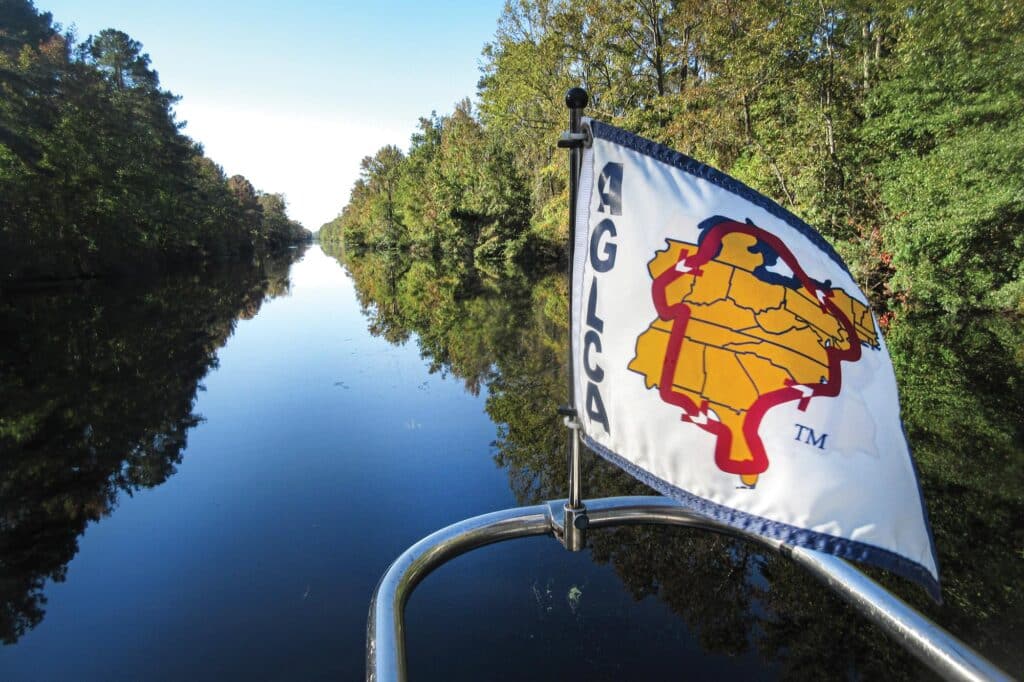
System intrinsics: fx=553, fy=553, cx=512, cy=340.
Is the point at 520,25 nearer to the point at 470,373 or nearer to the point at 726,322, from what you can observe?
the point at 470,373

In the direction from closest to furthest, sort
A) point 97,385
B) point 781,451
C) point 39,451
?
1. point 781,451
2. point 39,451
3. point 97,385

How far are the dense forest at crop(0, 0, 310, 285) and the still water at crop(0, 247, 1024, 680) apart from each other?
55.2 feet

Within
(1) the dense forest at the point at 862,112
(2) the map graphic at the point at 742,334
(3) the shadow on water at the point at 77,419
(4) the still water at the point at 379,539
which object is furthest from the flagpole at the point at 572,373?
(1) the dense forest at the point at 862,112

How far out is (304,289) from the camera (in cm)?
2888

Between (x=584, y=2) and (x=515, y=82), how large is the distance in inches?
300

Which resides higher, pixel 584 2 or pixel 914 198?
pixel 584 2

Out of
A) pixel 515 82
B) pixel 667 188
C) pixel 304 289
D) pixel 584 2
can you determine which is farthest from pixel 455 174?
pixel 667 188

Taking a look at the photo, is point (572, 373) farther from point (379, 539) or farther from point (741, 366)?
point (379, 539)

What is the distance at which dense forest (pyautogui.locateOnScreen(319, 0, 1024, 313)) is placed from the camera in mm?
12273

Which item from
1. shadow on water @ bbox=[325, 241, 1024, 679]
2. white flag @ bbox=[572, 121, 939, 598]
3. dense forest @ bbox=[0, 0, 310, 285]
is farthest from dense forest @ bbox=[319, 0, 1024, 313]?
dense forest @ bbox=[0, 0, 310, 285]

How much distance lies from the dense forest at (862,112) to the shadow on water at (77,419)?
1579 centimetres

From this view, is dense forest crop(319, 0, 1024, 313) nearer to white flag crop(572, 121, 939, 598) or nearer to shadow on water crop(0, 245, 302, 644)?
white flag crop(572, 121, 939, 598)

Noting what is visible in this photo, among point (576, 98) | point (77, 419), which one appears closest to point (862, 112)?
point (576, 98)

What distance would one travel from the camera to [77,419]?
794 centimetres
